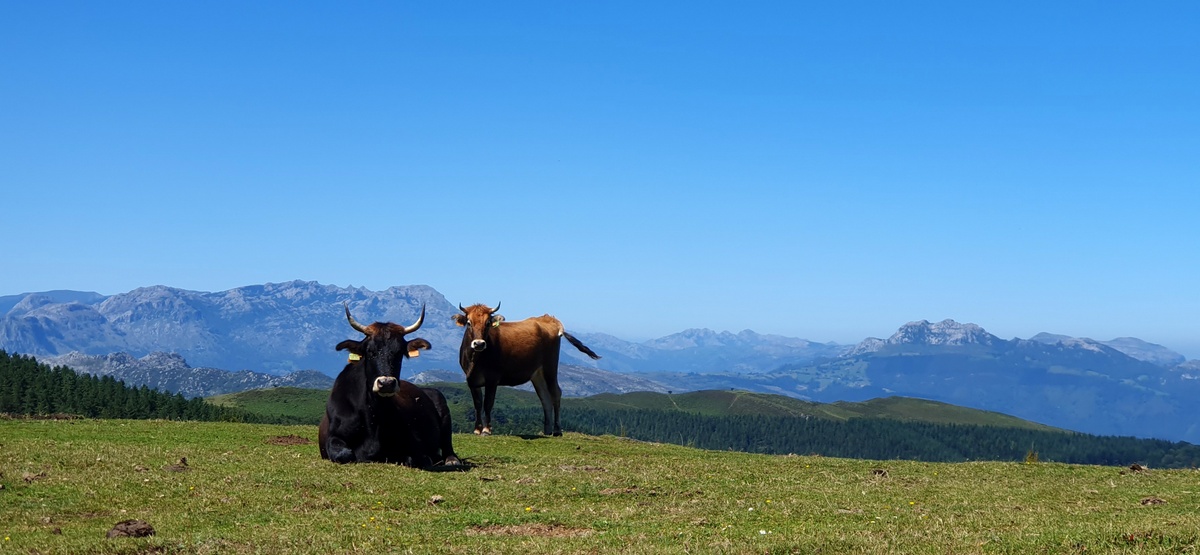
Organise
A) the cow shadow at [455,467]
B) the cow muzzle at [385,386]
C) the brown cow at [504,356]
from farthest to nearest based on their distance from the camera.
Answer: the brown cow at [504,356]
the cow shadow at [455,467]
the cow muzzle at [385,386]

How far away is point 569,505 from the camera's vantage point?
1792 cm

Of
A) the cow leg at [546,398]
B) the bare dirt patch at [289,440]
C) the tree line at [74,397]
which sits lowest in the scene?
the tree line at [74,397]

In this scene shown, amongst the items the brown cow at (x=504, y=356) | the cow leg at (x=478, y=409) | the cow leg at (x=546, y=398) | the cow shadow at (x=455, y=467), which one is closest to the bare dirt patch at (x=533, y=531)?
the cow shadow at (x=455, y=467)

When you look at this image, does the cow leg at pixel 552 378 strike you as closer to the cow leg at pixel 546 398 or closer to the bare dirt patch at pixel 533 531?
the cow leg at pixel 546 398

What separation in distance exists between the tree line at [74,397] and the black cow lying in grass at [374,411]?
91.5 meters

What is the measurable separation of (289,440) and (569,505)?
15.6 m

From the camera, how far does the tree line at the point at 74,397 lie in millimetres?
114312

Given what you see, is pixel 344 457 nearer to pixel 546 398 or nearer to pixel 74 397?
pixel 546 398

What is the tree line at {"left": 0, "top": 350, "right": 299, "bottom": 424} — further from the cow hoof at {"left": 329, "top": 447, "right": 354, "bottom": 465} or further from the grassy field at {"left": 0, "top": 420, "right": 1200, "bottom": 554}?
→ the grassy field at {"left": 0, "top": 420, "right": 1200, "bottom": 554}

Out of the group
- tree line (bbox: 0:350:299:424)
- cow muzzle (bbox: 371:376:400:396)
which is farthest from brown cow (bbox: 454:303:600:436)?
tree line (bbox: 0:350:299:424)

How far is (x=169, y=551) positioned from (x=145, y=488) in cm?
609

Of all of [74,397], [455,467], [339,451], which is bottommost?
[74,397]

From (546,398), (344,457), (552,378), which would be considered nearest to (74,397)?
(546,398)

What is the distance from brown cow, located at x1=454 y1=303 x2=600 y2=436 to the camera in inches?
1435
